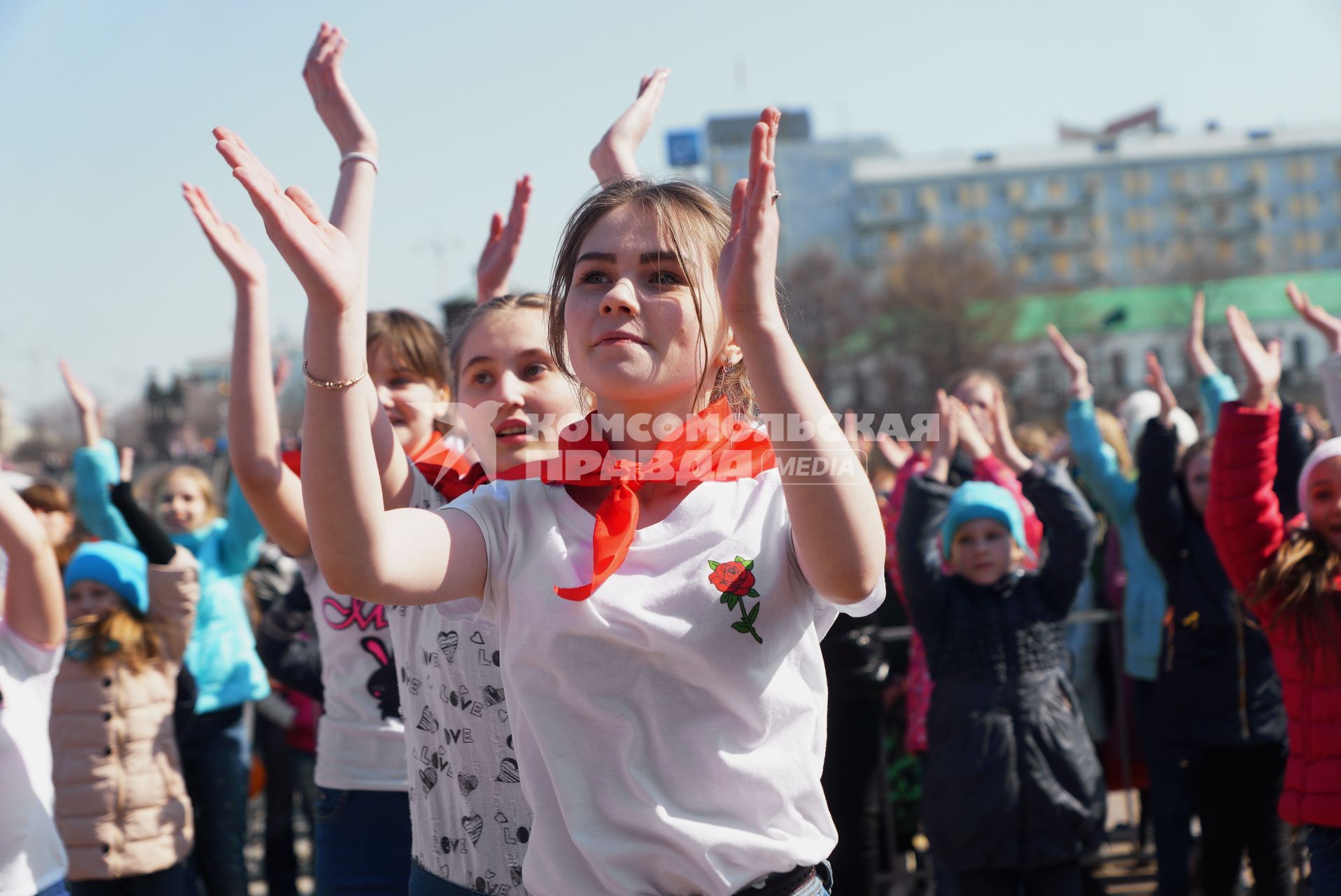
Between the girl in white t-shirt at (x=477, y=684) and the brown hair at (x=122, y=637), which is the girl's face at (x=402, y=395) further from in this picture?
the brown hair at (x=122, y=637)

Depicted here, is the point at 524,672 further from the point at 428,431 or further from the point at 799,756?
the point at 428,431

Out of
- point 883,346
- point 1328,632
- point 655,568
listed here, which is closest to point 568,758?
point 655,568

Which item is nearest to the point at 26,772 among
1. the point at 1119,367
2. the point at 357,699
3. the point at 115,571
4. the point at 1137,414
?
the point at 357,699

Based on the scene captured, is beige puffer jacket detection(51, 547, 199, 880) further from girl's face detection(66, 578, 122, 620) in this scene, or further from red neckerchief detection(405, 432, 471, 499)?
red neckerchief detection(405, 432, 471, 499)

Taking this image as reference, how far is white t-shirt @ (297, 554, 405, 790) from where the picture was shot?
2.95m

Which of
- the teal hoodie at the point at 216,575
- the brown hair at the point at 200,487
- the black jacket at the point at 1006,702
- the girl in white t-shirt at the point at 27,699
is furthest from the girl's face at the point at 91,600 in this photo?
the black jacket at the point at 1006,702

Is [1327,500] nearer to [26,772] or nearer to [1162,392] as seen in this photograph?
[1162,392]

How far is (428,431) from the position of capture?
3.25 meters

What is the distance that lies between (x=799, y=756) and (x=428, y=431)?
1.81 meters

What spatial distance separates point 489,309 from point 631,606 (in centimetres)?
133

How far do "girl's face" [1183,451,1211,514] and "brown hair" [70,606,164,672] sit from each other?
13.6 feet

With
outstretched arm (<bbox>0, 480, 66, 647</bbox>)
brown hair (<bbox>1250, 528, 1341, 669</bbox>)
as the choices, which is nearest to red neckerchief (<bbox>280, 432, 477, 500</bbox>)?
outstretched arm (<bbox>0, 480, 66, 647</bbox>)

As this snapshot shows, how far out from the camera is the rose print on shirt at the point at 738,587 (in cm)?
166

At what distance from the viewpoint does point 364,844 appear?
114 inches
